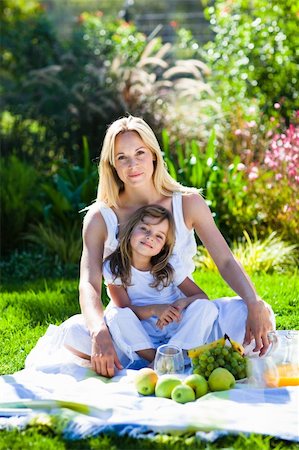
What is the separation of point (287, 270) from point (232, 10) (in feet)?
10.8

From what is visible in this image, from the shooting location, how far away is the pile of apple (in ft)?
12.4

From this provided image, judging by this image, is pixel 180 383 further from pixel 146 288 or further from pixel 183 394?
pixel 146 288

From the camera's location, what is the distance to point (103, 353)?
4.02 metres

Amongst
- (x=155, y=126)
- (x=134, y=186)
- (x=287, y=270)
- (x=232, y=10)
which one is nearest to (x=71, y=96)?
(x=155, y=126)

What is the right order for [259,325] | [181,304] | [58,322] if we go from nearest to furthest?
[259,325] → [181,304] → [58,322]

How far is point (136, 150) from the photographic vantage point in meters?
4.35

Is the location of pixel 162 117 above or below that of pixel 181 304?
above

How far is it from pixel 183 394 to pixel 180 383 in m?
0.10

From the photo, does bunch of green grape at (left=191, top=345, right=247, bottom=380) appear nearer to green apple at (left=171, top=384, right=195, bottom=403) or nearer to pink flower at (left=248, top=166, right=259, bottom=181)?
green apple at (left=171, top=384, right=195, bottom=403)

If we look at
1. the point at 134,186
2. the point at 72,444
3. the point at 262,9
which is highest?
the point at 262,9

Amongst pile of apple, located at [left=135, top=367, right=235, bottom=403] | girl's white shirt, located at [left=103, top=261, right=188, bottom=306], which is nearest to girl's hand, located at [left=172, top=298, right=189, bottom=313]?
girl's white shirt, located at [left=103, top=261, right=188, bottom=306]

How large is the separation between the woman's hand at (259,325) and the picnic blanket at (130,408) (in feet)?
1.09

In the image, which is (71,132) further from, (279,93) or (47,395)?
(47,395)

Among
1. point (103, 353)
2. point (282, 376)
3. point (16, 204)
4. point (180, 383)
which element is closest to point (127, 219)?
point (103, 353)
